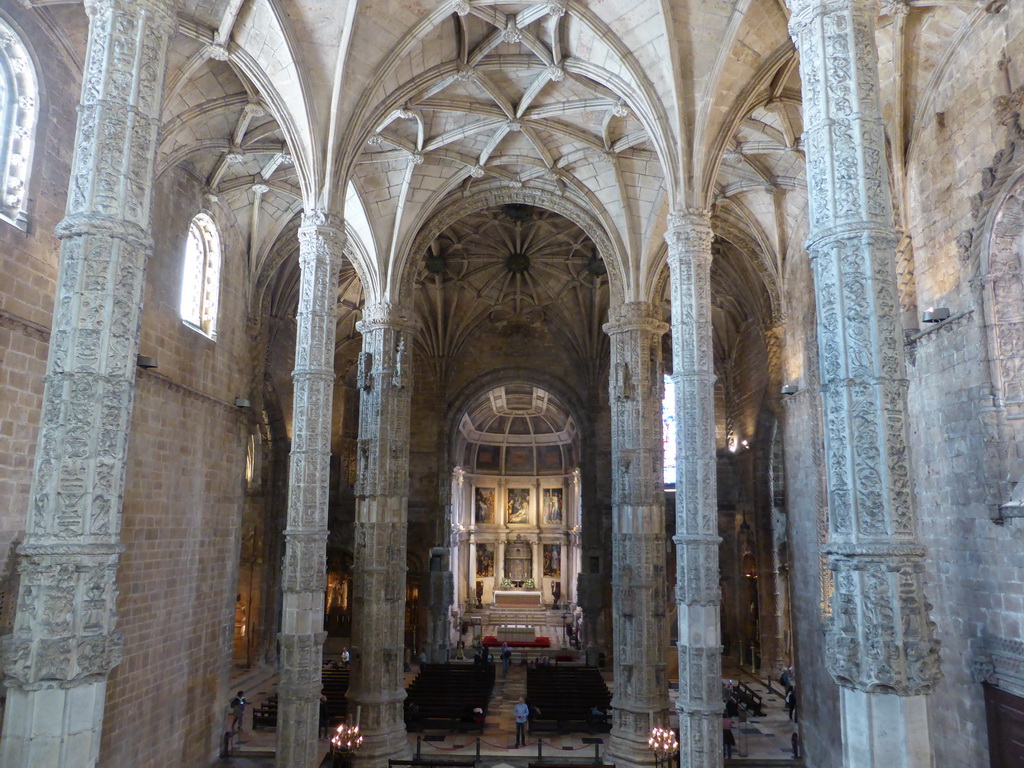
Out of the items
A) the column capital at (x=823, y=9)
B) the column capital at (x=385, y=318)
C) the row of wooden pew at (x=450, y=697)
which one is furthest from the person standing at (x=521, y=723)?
the column capital at (x=823, y=9)

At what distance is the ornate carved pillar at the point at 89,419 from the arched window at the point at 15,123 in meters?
6.17

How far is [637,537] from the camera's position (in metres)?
19.3

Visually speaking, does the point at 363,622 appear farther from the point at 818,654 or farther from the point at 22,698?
the point at 22,698

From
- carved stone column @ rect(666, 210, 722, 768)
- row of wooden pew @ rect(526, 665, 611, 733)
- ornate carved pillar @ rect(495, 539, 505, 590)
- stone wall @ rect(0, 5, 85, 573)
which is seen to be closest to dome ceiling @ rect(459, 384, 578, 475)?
ornate carved pillar @ rect(495, 539, 505, 590)

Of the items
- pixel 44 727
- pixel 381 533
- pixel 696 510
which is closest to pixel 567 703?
pixel 381 533

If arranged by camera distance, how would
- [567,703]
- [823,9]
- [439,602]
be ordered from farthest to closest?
1. [439,602]
2. [567,703]
3. [823,9]

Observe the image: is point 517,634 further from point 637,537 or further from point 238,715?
point 637,537

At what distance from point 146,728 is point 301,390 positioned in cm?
806

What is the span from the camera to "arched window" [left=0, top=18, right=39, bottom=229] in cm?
1159

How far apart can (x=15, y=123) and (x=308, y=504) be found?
7.68 metres

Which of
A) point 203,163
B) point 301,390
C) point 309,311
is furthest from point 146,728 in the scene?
point 203,163

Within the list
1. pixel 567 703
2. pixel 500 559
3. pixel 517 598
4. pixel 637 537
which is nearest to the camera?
pixel 637 537

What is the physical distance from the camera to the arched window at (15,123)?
11586mm

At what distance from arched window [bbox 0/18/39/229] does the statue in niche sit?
1450 inches
